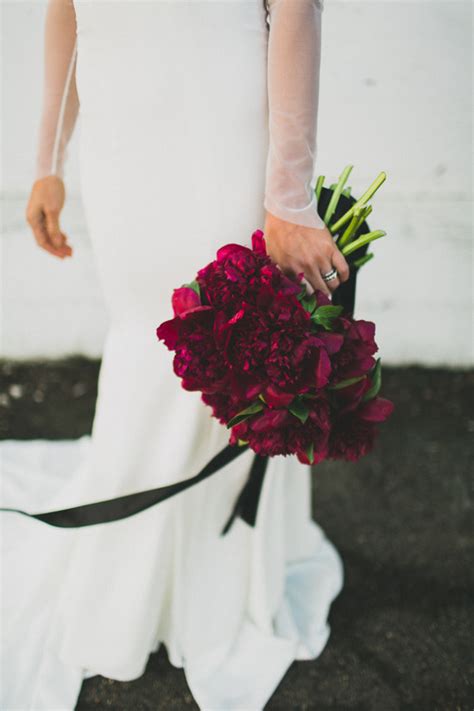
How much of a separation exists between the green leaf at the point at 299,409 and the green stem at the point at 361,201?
408mm

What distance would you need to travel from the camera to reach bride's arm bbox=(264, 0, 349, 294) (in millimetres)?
1057

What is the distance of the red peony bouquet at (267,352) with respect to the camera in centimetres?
94

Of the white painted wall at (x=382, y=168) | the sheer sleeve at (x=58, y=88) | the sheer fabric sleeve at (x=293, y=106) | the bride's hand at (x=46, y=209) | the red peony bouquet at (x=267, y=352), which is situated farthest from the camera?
the white painted wall at (x=382, y=168)

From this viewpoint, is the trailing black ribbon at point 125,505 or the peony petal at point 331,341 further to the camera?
the trailing black ribbon at point 125,505

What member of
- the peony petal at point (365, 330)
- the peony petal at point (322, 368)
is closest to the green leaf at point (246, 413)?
the peony petal at point (322, 368)

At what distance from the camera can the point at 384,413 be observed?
3.62 feet

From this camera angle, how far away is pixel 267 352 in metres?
0.93

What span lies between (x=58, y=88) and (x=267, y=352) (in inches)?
36.2

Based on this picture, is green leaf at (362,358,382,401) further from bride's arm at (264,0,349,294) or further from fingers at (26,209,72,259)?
fingers at (26,209,72,259)

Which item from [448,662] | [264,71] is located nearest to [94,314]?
[264,71]

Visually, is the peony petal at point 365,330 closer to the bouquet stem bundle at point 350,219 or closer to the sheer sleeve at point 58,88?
the bouquet stem bundle at point 350,219

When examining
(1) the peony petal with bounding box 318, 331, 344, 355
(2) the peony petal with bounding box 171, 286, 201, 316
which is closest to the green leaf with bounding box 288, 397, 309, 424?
(1) the peony petal with bounding box 318, 331, 344, 355

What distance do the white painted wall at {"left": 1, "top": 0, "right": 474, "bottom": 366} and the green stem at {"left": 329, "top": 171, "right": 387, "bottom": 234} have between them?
120 cm

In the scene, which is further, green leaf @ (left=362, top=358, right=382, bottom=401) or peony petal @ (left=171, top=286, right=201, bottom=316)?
green leaf @ (left=362, top=358, right=382, bottom=401)
